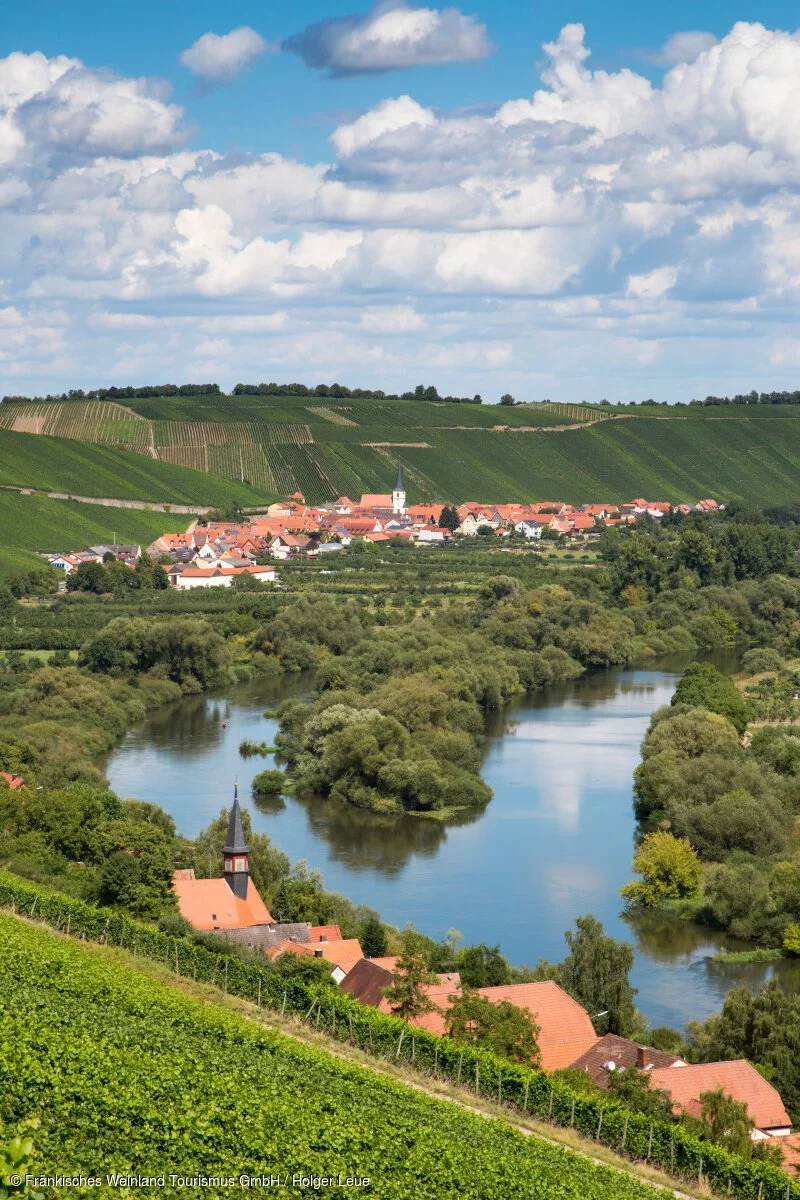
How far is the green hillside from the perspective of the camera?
47.6 feet

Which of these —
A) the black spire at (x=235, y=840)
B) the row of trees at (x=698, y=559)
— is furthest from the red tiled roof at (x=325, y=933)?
the row of trees at (x=698, y=559)

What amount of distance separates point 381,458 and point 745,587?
64.1m

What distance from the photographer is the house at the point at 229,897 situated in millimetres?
27609

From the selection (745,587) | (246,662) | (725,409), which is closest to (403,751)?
(246,662)

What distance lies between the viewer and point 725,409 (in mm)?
171000

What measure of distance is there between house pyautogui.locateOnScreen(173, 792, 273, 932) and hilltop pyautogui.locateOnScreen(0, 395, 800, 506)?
90.3 meters

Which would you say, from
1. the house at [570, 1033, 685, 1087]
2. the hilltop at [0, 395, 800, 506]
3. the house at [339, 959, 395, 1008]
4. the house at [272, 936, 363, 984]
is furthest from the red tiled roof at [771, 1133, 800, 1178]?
the hilltop at [0, 395, 800, 506]

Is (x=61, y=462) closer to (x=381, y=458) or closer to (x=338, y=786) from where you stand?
(x=381, y=458)

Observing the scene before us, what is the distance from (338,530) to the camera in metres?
112

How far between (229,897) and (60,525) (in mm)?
72609

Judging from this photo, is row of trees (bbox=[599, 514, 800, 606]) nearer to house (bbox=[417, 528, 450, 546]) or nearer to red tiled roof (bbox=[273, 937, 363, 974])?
house (bbox=[417, 528, 450, 546])

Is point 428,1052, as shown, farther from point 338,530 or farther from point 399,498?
point 399,498

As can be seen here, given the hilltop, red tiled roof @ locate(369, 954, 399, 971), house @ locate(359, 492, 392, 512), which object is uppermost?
the hilltop

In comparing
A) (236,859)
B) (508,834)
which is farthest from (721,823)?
(236,859)
